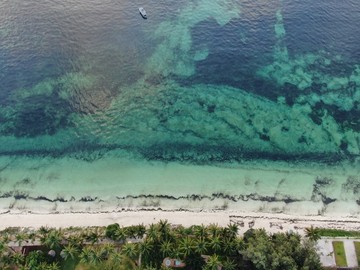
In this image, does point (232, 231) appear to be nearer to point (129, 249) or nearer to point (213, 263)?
point (213, 263)

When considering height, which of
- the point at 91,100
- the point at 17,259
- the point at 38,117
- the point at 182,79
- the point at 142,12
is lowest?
the point at 17,259

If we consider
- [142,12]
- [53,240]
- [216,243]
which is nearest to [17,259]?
[53,240]

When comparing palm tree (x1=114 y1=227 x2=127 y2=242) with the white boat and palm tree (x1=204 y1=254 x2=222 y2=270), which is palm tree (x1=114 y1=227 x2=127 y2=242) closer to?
palm tree (x1=204 y1=254 x2=222 y2=270)

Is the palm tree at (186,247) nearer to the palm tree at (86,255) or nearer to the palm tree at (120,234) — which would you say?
the palm tree at (120,234)

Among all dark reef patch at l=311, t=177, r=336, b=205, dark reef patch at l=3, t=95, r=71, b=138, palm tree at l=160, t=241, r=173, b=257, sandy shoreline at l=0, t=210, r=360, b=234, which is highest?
dark reef patch at l=3, t=95, r=71, b=138

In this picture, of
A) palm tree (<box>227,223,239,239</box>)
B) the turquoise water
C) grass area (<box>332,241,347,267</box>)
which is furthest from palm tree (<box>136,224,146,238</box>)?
grass area (<box>332,241,347,267</box>)
